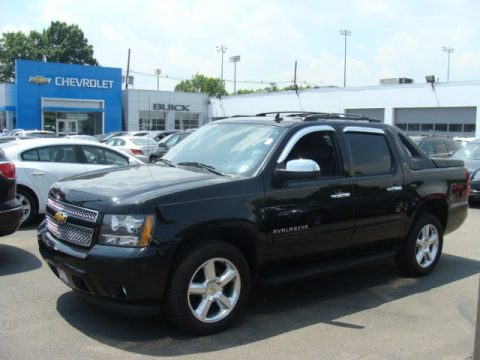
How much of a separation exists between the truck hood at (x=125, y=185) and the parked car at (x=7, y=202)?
1.66 m

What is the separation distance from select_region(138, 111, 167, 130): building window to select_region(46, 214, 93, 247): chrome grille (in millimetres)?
44959

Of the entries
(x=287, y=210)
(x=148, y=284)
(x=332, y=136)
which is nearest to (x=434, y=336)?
(x=287, y=210)

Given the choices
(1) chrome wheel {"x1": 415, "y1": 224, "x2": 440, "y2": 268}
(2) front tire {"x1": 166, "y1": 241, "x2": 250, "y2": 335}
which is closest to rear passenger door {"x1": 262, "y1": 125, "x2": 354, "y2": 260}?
(2) front tire {"x1": 166, "y1": 241, "x2": 250, "y2": 335}

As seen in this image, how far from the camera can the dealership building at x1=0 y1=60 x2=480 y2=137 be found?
35.1 metres

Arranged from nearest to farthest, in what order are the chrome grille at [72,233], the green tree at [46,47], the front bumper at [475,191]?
1. the chrome grille at [72,233]
2. the front bumper at [475,191]
3. the green tree at [46,47]

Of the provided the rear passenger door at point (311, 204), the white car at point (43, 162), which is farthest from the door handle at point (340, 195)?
the white car at point (43, 162)

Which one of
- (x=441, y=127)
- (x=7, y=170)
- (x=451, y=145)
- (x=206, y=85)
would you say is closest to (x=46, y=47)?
(x=206, y=85)

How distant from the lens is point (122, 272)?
4.03 m

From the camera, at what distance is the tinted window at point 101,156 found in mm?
9531

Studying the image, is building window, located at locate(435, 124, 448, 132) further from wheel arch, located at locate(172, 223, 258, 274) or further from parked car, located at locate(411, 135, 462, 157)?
wheel arch, located at locate(172, 223, 258, 274)

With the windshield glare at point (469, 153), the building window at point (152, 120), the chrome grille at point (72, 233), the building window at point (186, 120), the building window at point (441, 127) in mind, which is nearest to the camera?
the chrome grille at point (72, 233)

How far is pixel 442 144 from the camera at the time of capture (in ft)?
56.1

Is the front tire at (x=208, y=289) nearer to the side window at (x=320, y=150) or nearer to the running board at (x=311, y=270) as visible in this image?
the running board at (x=311, y=270)

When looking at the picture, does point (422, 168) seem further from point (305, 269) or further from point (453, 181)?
point (305, 269)
